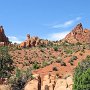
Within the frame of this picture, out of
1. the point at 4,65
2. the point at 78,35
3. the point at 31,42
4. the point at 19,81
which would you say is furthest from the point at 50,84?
the point at 78,35

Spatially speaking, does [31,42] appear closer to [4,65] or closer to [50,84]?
[4,65]

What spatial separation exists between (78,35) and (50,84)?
92286 mm

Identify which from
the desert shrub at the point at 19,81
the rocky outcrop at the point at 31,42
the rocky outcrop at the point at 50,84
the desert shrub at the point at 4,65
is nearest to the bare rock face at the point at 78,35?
the rocky outcrop at the point at 31,42

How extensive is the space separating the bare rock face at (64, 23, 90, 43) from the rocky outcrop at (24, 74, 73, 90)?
284 ft

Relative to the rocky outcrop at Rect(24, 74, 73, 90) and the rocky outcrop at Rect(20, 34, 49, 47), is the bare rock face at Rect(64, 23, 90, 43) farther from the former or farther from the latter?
the rocky outcrop at Rect(24, 74, 73, 90)

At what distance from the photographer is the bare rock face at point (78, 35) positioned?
14300 cm

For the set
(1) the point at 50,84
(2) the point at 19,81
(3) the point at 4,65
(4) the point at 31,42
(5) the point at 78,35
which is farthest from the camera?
(5) the point at 78,35

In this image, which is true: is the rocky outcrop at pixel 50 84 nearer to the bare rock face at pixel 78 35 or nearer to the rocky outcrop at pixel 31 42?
the rocky outcrop at pixel 31 42

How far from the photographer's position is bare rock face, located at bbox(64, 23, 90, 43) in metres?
143

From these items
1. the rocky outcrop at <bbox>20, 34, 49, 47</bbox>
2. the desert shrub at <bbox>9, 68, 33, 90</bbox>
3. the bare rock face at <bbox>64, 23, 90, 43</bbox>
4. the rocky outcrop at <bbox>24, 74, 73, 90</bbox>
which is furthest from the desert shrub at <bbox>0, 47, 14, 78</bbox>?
the bare rock face at <bbox>64, 23, 90, 43</bbox>

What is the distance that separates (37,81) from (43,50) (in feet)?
209

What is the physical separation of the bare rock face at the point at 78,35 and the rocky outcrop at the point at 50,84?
86457mm

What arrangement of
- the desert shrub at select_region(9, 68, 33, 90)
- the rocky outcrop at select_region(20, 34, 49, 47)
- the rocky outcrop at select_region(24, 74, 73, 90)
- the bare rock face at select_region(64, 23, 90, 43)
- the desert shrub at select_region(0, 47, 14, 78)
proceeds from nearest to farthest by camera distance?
the rocky outcrop at select_region(24, 74, 73, 90)
the desert shrub at select_region(9, 68, 33, 90)
the desert shrub at select_region(0, 47, 14, 78)
the rocky outcrop at select_region(20, 34, 49, 47)
the bare rock face at select_region(64, 23, 90, 43)

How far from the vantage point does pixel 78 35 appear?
14562 cm
